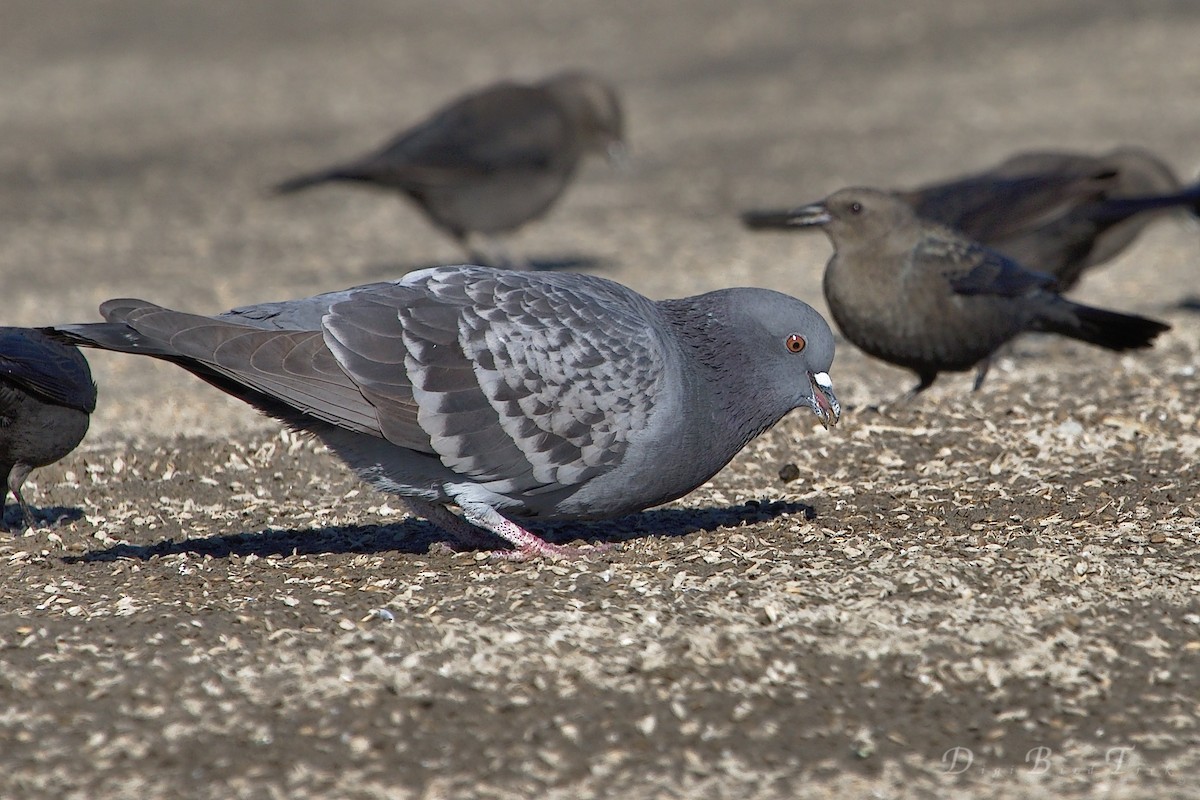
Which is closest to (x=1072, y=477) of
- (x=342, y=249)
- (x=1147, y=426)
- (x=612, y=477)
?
(x=1147, y=426)

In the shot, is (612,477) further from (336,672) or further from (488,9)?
(488,9)

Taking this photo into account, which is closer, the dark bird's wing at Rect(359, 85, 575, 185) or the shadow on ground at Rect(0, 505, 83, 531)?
the shadow on ground at Rect(0, 505, 83, 531)

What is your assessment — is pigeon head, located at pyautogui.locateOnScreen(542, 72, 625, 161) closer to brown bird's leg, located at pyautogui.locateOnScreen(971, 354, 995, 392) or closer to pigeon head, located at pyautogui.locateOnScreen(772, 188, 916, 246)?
pigeon head, located at pyautogui.locateOnScreen(772, 188, 916, 246)

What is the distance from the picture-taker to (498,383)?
15.2 feet

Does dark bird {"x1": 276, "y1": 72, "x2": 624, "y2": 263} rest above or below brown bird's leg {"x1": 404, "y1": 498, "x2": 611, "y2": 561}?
above

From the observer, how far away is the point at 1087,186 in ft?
27.7

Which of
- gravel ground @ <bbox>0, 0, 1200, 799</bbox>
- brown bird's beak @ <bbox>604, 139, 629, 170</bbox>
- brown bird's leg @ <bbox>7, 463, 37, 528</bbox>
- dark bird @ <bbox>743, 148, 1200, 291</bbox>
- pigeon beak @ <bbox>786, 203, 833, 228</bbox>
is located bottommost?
gravel ground @ <bbox>0, 0, 1200, 799</bbox>

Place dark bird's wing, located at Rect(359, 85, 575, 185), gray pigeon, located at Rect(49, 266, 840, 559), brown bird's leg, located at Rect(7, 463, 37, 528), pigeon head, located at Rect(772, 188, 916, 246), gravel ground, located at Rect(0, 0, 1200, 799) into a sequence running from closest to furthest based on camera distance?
gravel ground, located at Rect(0, 0, 1200, 799) < gray pigeon, located at Rect(49, 266, 840, 559) < brown bird's leg, located at Rect(7, 463, 37, 528) < pigeon head, located at Rect(772, 188, 916, 246) < dark bird's wing, located at Rect(359, 85, 575, 185)

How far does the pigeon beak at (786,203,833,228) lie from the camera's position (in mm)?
7430

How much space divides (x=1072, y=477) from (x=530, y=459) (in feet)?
7.62

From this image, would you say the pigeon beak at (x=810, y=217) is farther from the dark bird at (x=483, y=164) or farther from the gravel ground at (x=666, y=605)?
the dark bird at (x=483, y=164)

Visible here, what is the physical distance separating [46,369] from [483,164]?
6.37 metres

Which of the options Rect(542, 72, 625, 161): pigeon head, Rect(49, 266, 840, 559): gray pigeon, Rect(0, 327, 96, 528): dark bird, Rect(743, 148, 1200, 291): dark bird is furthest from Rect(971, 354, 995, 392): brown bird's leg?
Rect(542, 72, 625, 161): pigeon head

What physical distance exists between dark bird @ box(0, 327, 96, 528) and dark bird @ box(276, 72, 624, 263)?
6.03 meters
